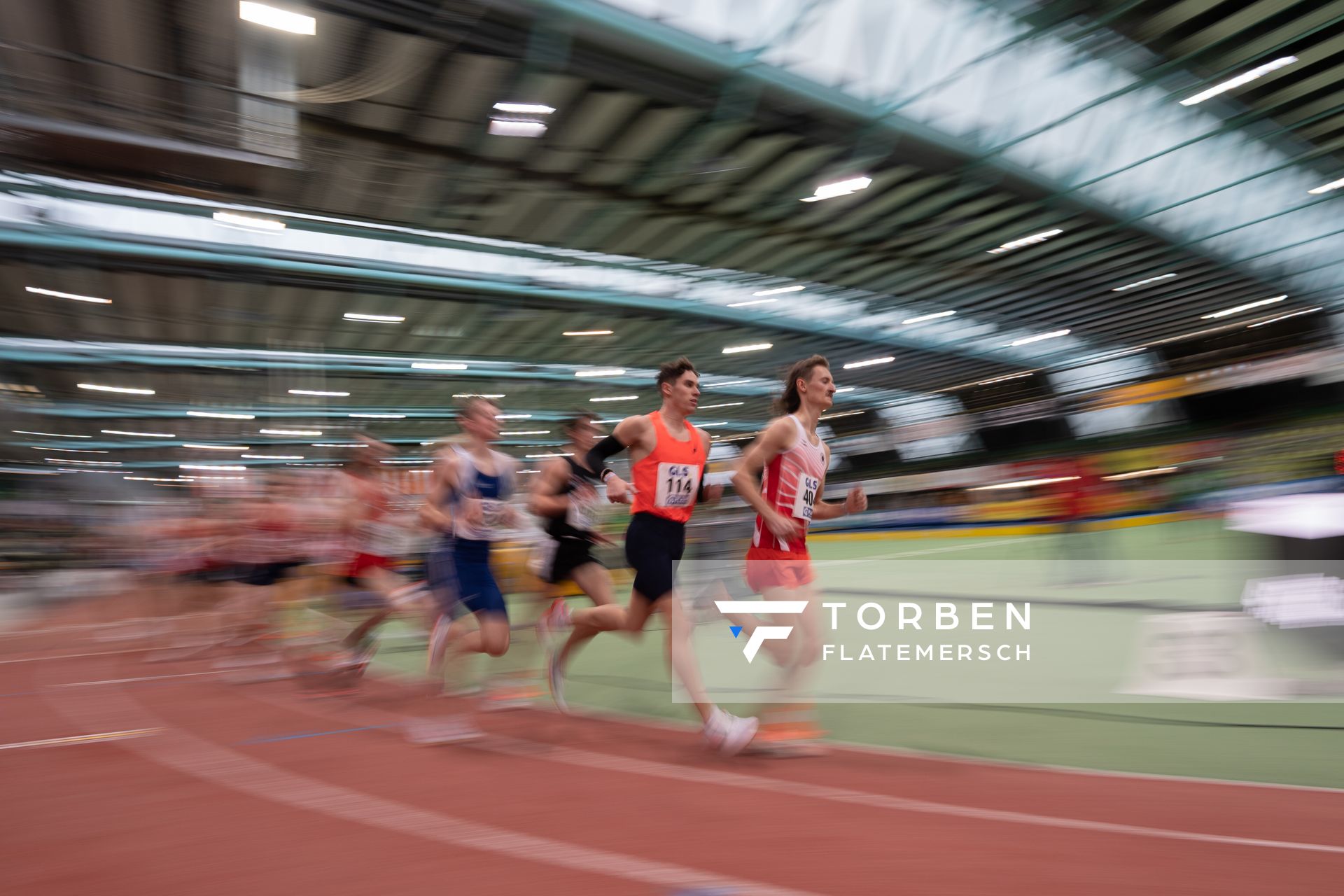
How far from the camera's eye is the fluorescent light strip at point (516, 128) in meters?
13.8

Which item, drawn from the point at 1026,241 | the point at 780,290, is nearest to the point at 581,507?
the point at 780,290

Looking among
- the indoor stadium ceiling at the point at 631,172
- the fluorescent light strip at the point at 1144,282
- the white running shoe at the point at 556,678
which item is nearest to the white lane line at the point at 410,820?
the white running shoe at the point at 556,678

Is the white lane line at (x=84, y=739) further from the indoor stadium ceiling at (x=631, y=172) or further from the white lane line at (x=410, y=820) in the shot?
the indoor stadium ceiling at (x=631, y=172)

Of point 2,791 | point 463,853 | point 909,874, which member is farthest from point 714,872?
point 2,791

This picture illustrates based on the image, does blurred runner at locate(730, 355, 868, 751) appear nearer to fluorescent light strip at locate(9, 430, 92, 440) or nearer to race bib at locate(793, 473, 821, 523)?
race bib at locate(793, 473, 821, 523)

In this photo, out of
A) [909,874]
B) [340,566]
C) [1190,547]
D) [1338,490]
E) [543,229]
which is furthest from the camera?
[543,229]

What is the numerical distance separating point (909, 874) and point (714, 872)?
2.07ft

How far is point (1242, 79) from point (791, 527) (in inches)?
671

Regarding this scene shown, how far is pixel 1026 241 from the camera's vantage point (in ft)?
71.3

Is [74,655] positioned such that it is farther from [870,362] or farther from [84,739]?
[870,362]

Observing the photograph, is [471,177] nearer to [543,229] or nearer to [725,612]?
[543,229]

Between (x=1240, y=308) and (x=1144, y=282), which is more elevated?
(x=1240, y=308)

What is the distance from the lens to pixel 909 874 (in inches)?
109

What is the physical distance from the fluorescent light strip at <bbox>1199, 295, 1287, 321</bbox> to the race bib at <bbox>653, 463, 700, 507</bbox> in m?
33.0
